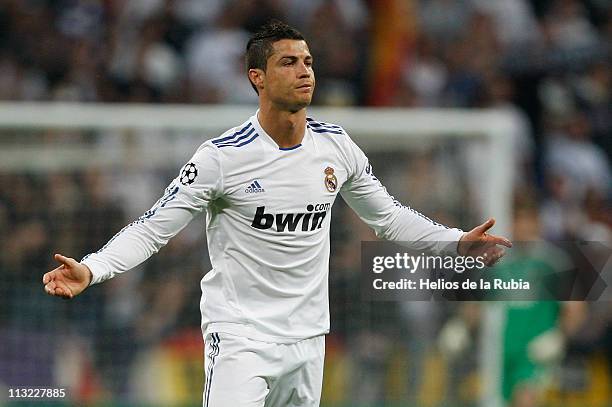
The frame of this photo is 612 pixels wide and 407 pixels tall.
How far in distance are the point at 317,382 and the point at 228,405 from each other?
0.49m

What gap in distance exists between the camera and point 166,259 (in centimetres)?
897

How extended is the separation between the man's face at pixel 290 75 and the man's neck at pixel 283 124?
38 millimetres

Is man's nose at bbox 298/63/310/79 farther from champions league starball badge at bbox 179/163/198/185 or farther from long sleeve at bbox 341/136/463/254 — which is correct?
champions league starball badge at bbox 179/163/198/185

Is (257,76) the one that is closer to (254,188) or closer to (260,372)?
(254,188)

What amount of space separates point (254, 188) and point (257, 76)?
0.52 metres

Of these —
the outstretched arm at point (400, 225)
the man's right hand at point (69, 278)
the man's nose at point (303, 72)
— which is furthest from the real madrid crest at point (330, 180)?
the man's right hand at point (69, 278)

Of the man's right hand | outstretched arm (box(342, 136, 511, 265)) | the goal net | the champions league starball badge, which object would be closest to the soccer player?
the champions league starball badge

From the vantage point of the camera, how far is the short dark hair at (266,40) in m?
5.46

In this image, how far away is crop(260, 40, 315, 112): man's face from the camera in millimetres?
5410

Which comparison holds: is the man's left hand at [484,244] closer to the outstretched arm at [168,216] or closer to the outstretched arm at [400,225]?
the outstretched arm at [400,225]

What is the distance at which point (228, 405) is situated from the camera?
523 cm
